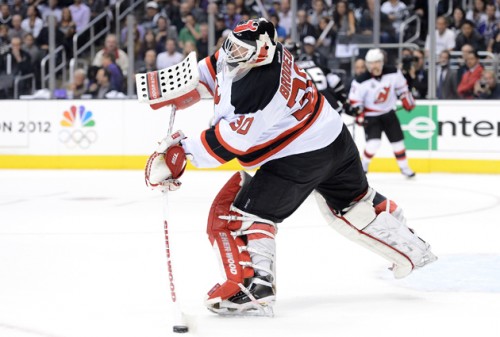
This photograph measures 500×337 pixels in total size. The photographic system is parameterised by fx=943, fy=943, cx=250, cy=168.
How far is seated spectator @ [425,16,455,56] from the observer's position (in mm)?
10125

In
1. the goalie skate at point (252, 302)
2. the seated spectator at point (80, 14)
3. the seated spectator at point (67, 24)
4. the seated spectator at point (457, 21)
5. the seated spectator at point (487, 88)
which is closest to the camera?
the goalie skate at point (252, 302)

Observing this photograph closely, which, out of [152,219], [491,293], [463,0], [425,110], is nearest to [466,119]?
[425,110]

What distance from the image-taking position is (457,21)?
33.8 feet

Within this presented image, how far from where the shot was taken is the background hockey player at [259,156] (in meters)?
3.12

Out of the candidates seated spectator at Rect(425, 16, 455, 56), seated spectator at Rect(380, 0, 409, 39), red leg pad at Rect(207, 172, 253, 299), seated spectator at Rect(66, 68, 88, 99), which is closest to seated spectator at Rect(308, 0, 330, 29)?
seated spectator at Rect(380, 0, 409, 39)

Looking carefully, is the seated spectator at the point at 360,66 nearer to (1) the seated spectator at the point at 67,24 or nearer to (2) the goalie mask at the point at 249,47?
(1) the seated spectator at the point at 67,24

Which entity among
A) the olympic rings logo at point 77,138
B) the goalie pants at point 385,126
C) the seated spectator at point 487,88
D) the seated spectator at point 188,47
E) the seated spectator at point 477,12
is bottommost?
the olympic rings logo at point 77,138

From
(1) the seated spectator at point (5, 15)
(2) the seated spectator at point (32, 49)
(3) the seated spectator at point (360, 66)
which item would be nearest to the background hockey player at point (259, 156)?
(3) the seated spectator at point (360, 66)

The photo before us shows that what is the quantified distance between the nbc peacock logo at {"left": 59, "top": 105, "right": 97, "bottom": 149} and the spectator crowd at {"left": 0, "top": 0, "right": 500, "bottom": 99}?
0.80 feet

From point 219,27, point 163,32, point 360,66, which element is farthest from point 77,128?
point 360,66

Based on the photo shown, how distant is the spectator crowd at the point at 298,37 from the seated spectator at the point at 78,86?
0.04 feet

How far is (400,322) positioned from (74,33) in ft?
30.0

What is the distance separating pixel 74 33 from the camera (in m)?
11.6

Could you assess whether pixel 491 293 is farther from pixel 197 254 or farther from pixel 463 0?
pixel 463 0
